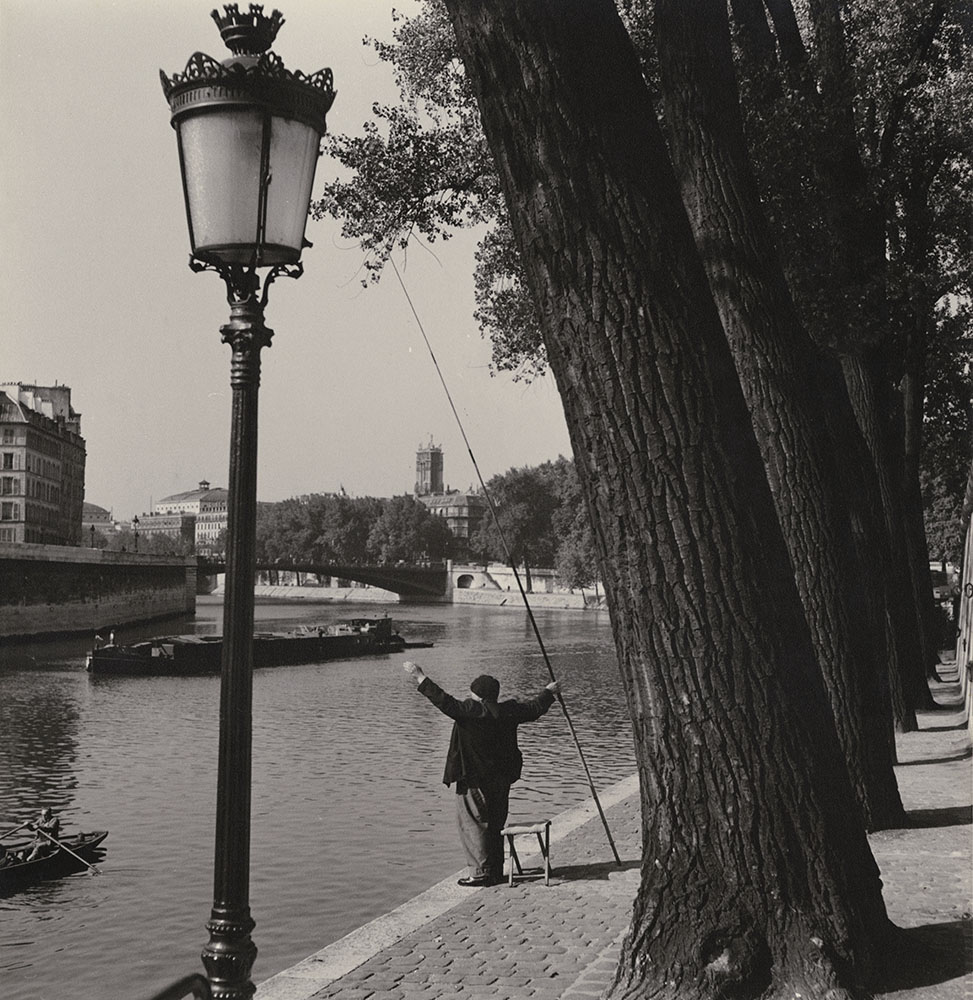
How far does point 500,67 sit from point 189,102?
100 centimetres

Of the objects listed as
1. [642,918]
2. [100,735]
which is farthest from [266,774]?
[642,918]

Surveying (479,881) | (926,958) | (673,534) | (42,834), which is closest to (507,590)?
(42,834)

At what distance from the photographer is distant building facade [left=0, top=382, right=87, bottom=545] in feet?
227

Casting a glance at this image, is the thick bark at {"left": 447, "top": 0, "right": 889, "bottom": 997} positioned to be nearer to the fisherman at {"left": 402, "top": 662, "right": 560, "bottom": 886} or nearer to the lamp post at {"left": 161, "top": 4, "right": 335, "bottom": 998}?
the lamp post at {"left": 161, "top": 4, "right": 335, "bottom": 998}

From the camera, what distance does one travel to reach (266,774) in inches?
824

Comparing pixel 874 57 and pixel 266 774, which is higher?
pixel 874 57

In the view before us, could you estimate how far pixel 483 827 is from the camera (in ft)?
29.1

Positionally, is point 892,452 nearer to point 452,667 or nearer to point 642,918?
point 642,918

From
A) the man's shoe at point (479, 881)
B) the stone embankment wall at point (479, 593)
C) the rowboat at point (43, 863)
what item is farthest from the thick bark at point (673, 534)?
the stone embankment wall at point (479, 593)

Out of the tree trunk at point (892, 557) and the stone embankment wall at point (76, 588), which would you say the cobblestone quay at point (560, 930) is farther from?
the stone embankment wall at point (76, 588)

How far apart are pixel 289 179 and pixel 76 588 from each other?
175ft

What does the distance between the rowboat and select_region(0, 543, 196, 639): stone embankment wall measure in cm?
3366

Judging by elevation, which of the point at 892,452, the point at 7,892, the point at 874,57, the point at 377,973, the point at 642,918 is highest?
the point at 874,57

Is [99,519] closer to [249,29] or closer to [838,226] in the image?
[838,226]
